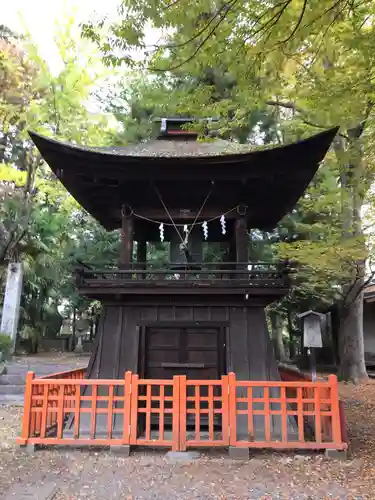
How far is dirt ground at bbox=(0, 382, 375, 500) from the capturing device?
4207 millimetres

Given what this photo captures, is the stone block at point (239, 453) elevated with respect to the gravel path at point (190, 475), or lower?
elevated

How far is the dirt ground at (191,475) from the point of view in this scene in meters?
4.21

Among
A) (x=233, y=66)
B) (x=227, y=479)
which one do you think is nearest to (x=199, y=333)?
(x=227, y=479)

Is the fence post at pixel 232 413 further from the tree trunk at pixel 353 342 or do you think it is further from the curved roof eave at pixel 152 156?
the tree trunk at pixel 353 342

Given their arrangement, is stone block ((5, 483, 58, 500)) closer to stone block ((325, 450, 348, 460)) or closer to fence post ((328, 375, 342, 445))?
stone block ((325, 450, 348, 460))

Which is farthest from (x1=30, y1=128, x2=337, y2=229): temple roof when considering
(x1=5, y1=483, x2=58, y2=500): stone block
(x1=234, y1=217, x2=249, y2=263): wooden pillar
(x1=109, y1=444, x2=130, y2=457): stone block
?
(x1=5, y1=483, x2=58, y2=500): stone block

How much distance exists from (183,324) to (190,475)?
2.41 meters

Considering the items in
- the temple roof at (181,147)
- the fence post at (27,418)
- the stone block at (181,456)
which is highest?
the temple roof at (181,147)

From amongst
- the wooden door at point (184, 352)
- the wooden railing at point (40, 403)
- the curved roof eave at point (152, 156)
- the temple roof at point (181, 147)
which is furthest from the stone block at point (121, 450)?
the temple roof at point (181, 147)

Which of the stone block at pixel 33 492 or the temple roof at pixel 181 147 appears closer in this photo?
the stone block at pixel 33 492

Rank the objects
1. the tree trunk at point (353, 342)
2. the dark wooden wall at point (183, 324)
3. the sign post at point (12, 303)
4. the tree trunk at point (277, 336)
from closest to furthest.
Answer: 1. the dark wooden wall at point (183, 324)
2. the tree trunk at point (353, 342)
3. the sign post at point (12, 303)
4. the tree trunk at point (277, 336)

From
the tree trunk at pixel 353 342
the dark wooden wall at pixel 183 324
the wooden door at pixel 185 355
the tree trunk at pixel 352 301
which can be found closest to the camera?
the dark wooden wall at pixel 183 324

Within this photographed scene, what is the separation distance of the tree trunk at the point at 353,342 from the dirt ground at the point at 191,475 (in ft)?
24.8

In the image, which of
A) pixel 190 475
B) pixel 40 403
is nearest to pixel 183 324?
pixel 190 475
